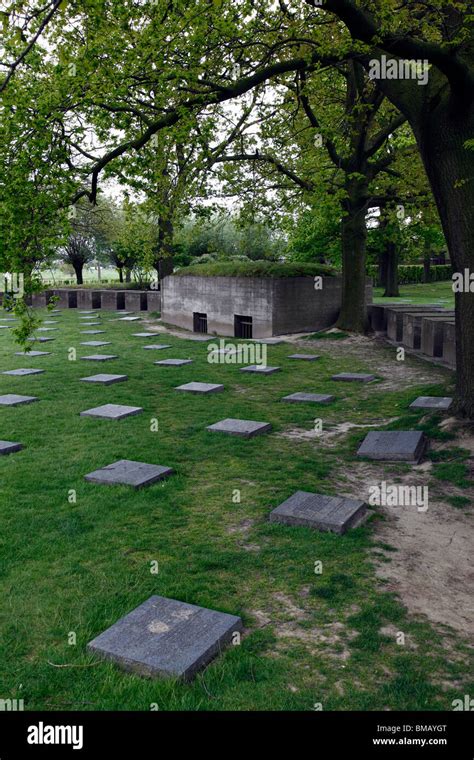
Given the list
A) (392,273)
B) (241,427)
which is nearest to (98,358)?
(241,427)

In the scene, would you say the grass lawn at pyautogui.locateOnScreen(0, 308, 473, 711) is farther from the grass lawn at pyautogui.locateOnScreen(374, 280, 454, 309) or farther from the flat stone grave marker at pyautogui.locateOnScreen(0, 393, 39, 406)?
the grass lawn at pyautogui.locateOnScreen(374, 280, 454, 309)

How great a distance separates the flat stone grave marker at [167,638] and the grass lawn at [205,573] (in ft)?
0.31

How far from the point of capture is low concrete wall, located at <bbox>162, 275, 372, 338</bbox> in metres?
19.0

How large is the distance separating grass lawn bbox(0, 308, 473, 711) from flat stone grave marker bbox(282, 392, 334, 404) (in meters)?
0.98

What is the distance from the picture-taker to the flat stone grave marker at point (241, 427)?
8680 millimetres

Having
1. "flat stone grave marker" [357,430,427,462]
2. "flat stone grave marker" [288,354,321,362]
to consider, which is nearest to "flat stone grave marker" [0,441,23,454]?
"flat stone grave marker" [357,430,427,462]

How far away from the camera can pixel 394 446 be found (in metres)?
7.85

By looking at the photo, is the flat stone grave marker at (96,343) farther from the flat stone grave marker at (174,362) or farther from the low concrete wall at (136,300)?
the low concrete wall at (136,300)

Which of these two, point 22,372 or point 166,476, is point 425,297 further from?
point 166,476

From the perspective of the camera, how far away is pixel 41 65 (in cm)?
974

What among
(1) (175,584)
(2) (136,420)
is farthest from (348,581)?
(2) (136,420)

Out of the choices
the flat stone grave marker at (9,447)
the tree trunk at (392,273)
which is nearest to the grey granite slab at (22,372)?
the flat stone grave marker at (9,447)
